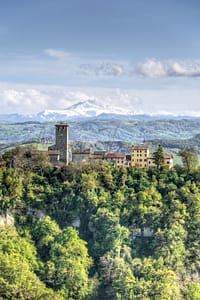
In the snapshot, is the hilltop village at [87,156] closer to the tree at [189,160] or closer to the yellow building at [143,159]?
the yellow building at [143,159]

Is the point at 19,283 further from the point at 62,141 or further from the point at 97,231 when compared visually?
the point at 62,141

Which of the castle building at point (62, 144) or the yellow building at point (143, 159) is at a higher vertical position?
the castle building at point (62, 144)

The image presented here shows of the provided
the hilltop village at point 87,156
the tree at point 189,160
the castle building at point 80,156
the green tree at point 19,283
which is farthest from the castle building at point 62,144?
the green tree at point 19,283

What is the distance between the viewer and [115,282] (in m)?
42.2

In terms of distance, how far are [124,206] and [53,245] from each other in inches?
356

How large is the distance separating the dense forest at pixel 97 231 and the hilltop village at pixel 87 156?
2.39 meters

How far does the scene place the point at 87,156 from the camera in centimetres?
5916

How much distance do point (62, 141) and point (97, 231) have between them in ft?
41.9

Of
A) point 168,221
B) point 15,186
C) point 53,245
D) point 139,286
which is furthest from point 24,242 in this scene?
point 168,221

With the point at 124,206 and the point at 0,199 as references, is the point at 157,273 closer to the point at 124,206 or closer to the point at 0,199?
the point at 124,206

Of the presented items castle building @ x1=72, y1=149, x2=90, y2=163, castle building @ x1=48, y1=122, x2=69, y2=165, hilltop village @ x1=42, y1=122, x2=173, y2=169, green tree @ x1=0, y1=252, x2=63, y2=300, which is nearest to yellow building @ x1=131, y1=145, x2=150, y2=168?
hilltop village @ x1=42, y1=122, x2=173, y2=169

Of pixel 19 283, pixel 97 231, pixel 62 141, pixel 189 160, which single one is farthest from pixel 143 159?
pixel 19 283

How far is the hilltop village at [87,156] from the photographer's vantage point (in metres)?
57.0

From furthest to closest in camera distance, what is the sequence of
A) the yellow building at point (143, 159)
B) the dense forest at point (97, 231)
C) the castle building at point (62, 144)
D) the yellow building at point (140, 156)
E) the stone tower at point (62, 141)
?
the yellow building at point (140, 156)
the yellow building at point (143, 159)
the stone tower at point (62, 141)
the castle building at point (62, 144)
the dense forest at point (97, 231)
